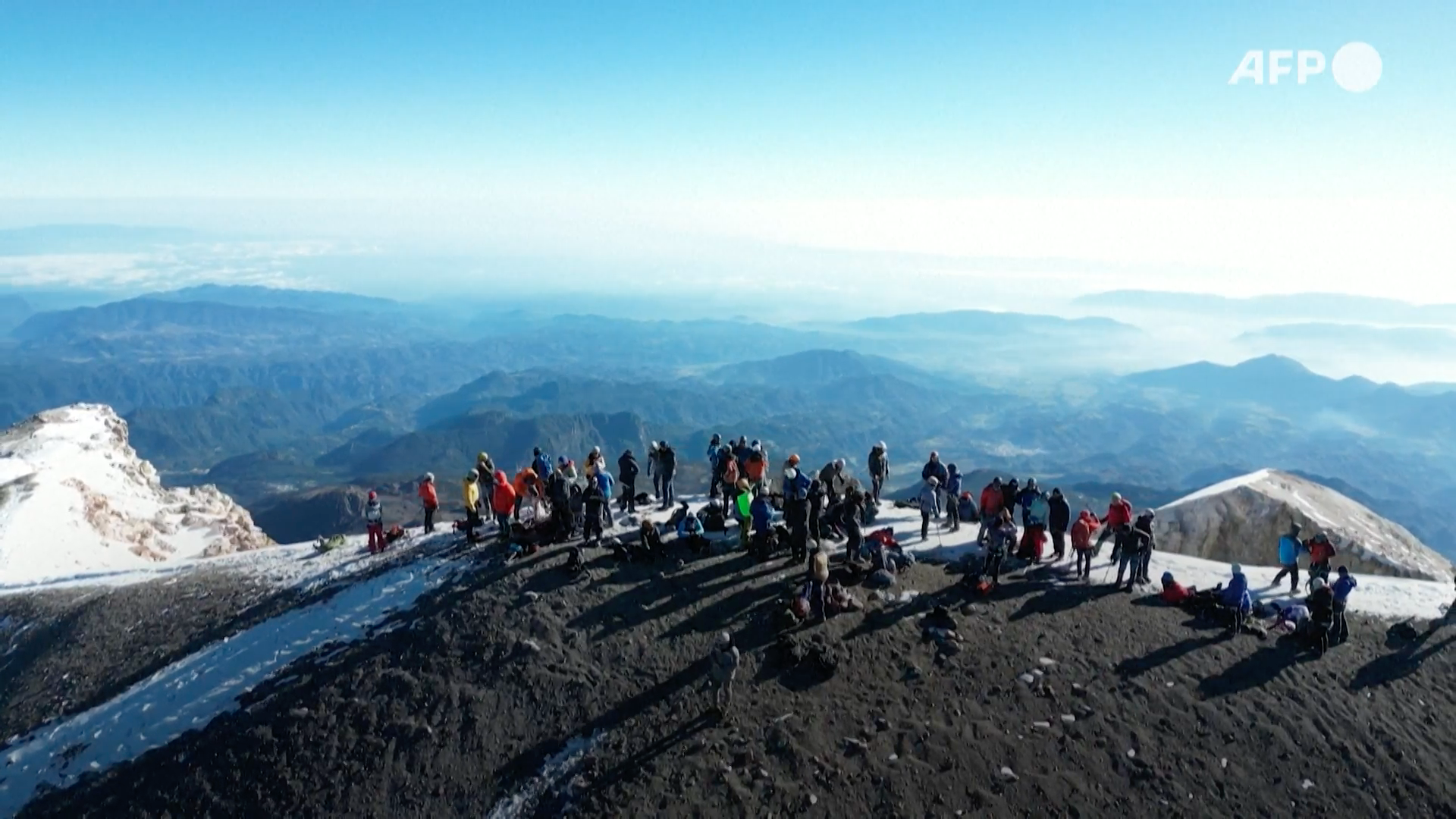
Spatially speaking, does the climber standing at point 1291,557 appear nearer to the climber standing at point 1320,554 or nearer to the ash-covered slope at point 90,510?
the climber standing at point 1320,554

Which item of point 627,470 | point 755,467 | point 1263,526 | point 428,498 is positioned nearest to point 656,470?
point 627,470

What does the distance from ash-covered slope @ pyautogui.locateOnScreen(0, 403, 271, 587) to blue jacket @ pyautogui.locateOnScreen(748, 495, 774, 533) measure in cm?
3155

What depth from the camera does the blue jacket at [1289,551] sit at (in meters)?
22.5

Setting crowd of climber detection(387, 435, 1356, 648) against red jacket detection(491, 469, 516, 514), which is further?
red jacket detection(491, 469, 516, 514)

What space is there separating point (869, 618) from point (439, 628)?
11.9 metres

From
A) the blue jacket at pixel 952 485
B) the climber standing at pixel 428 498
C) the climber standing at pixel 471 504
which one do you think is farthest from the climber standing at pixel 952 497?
the climber standing at pixel 428 498

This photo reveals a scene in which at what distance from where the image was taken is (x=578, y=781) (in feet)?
49.2

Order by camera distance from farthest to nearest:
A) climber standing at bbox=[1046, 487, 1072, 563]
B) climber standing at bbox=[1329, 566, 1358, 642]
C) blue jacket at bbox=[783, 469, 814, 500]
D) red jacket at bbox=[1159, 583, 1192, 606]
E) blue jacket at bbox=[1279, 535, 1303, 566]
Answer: blue jacket at bbox=[783, 469, 814, 500], blue jacket at bbox=[1279, 535, 1303, 566], climber standing at bbox=[1046, 487, 1072, 563], red jacket at bbox=[1159, 583, 1192, 606], climber standing at bbox=[1329, 566, 1358, 642]

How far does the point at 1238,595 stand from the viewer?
19.9m

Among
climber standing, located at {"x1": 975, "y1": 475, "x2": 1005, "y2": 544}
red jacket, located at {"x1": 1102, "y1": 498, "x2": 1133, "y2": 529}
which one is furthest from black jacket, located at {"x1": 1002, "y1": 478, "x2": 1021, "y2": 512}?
red jacket, located at {"x1": 1102, "y1": 498, "x2": 1133, "y2": 529}

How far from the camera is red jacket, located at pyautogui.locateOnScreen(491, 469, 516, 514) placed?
23281mm

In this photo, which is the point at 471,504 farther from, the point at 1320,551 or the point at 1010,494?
the point at 1320,551

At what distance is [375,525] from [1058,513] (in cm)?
2382

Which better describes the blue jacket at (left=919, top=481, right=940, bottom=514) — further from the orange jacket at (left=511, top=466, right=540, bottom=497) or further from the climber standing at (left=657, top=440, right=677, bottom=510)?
the orange jacket at (left=511, top=466, right=540, bottom=497)
